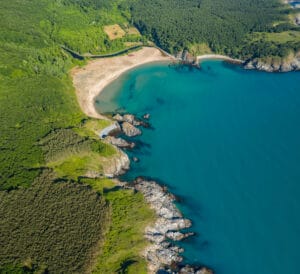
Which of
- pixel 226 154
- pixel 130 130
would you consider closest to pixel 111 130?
pixel 130 130

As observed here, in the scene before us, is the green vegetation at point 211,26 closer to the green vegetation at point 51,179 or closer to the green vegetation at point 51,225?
the green vegetation at point 51,179

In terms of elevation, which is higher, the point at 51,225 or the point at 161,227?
the point at 51,225

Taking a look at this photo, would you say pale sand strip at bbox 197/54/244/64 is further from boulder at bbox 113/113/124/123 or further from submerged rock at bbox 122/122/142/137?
submerged rock at bbox 122/122/142/137

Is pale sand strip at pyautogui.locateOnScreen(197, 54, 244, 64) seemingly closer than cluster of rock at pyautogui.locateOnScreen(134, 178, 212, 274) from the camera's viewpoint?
No

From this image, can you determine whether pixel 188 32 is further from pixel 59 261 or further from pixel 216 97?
pixel 59 261

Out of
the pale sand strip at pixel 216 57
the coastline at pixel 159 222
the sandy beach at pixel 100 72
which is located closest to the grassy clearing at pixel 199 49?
the pale sand strip at pixel 216 57

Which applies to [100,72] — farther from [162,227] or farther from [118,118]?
[162,227]

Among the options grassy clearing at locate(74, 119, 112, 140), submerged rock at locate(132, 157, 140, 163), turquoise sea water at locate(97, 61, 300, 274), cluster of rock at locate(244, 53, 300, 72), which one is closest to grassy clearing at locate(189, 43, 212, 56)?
turquoise sea water at locate(97, 61, 300, 274)
